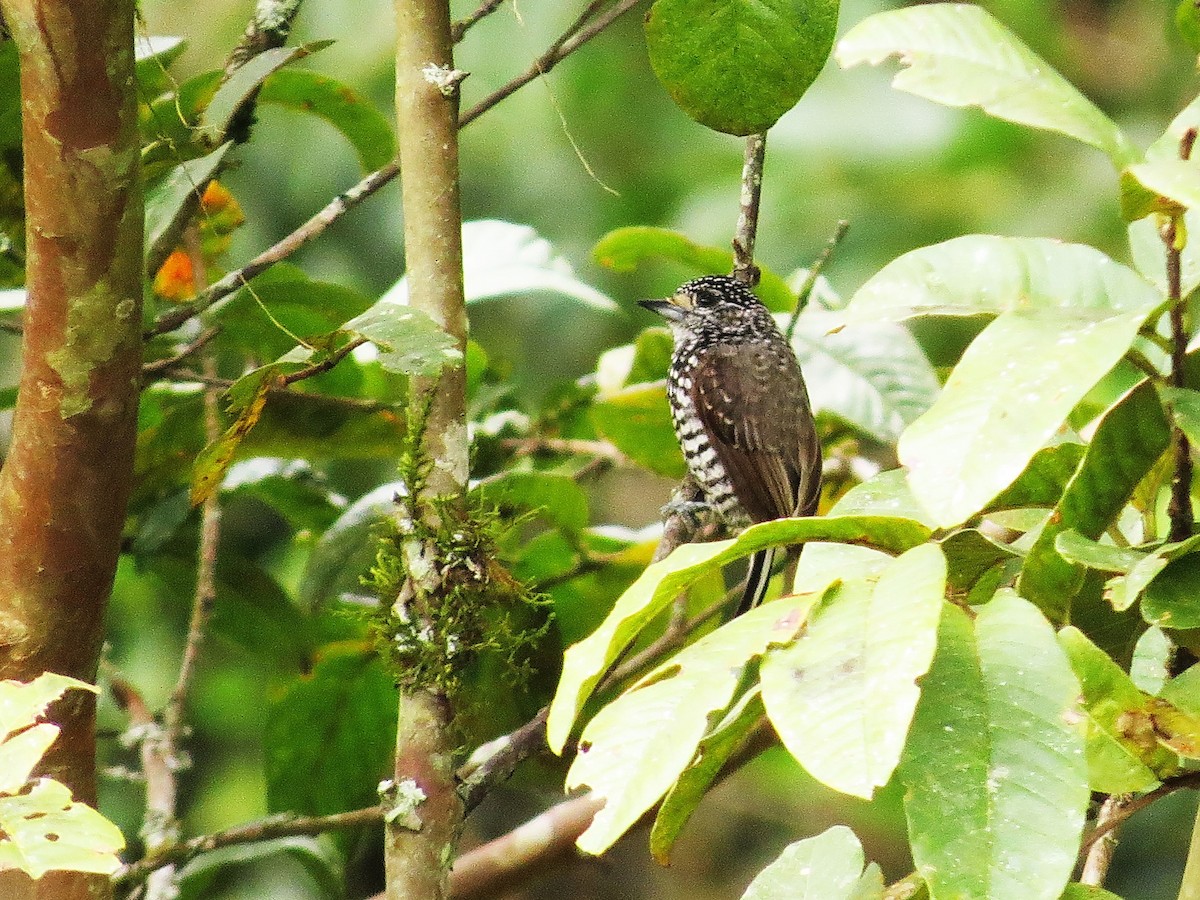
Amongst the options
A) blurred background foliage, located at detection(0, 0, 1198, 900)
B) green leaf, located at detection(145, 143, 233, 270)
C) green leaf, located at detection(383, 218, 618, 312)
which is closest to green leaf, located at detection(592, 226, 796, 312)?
green leaf, located at detection(383, 218, 618, 312)

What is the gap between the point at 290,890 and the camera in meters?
4.71

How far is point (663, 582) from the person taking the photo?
110cm

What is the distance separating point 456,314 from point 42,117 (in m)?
0.56

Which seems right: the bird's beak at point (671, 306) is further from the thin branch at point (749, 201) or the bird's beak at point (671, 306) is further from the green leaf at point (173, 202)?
the green leaf at point (173, 202)

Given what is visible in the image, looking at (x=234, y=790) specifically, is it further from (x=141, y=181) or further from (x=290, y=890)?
(x=141, y=181)

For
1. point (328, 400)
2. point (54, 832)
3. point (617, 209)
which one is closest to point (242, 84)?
point (328, 400)

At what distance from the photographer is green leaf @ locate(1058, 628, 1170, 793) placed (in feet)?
3.68

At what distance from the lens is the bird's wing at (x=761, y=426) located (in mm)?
3348

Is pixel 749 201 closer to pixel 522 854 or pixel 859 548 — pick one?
pixel 859 548

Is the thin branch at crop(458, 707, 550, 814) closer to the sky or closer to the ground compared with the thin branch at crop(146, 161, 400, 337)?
closer to the ground

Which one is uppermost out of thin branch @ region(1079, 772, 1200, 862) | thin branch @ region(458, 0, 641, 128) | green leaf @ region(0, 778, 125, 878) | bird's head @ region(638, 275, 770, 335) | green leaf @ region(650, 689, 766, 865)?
thin branch @ region(458, 0, 641, 128)

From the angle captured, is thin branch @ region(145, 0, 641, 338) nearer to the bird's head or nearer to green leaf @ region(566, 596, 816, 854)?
green leaf @ region(566, 596, 816, 854)

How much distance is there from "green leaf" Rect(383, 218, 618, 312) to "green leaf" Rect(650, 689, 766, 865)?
4.76 ft

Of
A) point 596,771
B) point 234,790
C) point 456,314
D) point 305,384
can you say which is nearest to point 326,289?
point 305,384
